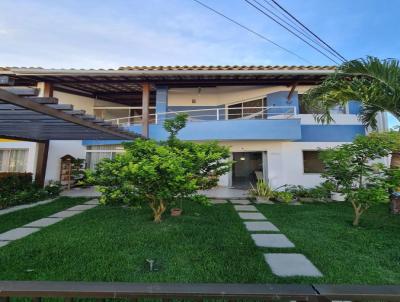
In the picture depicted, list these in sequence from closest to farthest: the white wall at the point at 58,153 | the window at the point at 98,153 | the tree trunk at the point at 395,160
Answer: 1. the tree trunk at the point at 395,160
2. the white wall at the point at 58,153
3. the window at the point at 98,153

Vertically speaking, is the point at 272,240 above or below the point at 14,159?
below

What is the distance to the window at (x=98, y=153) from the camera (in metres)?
14.2

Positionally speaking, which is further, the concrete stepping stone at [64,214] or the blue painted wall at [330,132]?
the blue painted wall at [330,132]

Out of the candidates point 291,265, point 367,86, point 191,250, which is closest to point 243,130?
point 367,86

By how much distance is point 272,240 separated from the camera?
517 cm

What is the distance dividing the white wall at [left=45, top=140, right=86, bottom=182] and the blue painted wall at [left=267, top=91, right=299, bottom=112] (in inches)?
448

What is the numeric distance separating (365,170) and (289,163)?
5720mm

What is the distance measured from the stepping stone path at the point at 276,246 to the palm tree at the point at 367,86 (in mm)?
4093

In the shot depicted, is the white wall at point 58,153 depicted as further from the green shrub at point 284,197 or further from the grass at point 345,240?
the green shrub at point 284,197

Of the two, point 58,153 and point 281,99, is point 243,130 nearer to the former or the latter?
point 281,99

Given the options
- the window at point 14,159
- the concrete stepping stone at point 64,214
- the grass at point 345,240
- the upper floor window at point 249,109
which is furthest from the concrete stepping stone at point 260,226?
the window at point 14,159

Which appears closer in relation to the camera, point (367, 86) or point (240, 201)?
point (367, 86)

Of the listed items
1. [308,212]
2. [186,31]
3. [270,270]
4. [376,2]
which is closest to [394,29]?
[376,2]

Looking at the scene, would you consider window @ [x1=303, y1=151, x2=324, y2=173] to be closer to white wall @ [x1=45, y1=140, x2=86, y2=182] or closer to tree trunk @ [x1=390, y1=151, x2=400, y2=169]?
tree trunk @ [x1=390, y1=151, x2=400, y2=169]
